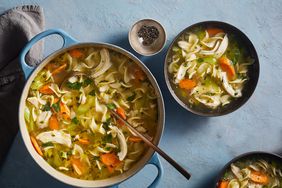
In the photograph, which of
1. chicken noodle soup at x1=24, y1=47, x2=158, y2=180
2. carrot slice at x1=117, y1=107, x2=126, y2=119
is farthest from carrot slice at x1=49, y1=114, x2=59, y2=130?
carrot slice at x1=117, y1=107, x2=126, y2=119

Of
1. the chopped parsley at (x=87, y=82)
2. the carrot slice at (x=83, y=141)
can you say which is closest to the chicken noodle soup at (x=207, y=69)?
the chopped parsley at (x=87, y=82)

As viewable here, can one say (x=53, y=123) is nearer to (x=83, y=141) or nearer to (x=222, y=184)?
(x=83, y=141)

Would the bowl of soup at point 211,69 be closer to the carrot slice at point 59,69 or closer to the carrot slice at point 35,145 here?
the carrot slice at point 59,69

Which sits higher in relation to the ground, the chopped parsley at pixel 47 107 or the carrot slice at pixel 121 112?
the carrot slice at pixel 121 112

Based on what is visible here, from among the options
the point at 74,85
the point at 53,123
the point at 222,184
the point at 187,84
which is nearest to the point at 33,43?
the point at 74,85

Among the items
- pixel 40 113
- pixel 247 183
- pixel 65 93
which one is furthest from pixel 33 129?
pixel 247 183

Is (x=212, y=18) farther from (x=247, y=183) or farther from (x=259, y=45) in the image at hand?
(x=247, y=183)

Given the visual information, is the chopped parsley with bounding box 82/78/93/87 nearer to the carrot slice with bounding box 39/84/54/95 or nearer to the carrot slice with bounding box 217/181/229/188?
the carrot slice with bounding box 39/84/54/95

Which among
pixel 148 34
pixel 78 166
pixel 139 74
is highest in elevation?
pixel 148 34
